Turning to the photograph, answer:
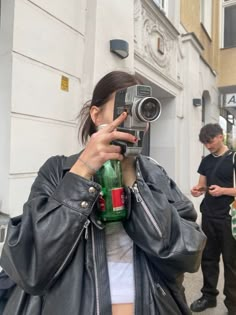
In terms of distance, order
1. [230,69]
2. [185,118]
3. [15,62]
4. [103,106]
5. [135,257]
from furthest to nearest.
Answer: [230,69]
[185,118]
[15,62]
[103,106]
[135,257]

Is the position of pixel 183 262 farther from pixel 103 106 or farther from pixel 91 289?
pixel 103 106

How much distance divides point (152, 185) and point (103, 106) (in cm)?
30

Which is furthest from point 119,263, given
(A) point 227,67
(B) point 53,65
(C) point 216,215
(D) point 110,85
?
(A) point 227,67

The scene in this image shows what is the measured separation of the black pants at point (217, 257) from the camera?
3.01 metres

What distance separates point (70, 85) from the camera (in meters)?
3.01

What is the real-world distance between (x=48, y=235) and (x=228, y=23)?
984cm

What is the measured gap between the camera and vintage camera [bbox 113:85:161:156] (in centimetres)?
92

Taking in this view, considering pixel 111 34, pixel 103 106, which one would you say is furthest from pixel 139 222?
pixel 111 34

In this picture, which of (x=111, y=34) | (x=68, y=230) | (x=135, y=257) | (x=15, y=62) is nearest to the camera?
(x=68, y=230)

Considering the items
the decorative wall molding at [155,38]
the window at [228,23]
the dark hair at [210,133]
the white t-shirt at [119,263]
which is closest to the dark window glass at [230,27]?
the window at [228,23]

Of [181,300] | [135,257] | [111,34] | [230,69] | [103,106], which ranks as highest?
[230,69]

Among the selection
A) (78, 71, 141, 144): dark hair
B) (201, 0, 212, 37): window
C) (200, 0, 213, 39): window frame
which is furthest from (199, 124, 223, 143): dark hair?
(201, 0, 212, 37): window

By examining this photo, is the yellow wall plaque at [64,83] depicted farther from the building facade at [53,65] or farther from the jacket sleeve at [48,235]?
the jacket sleeve at [48,235]

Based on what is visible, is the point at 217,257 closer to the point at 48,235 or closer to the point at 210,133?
the point at 210,133
